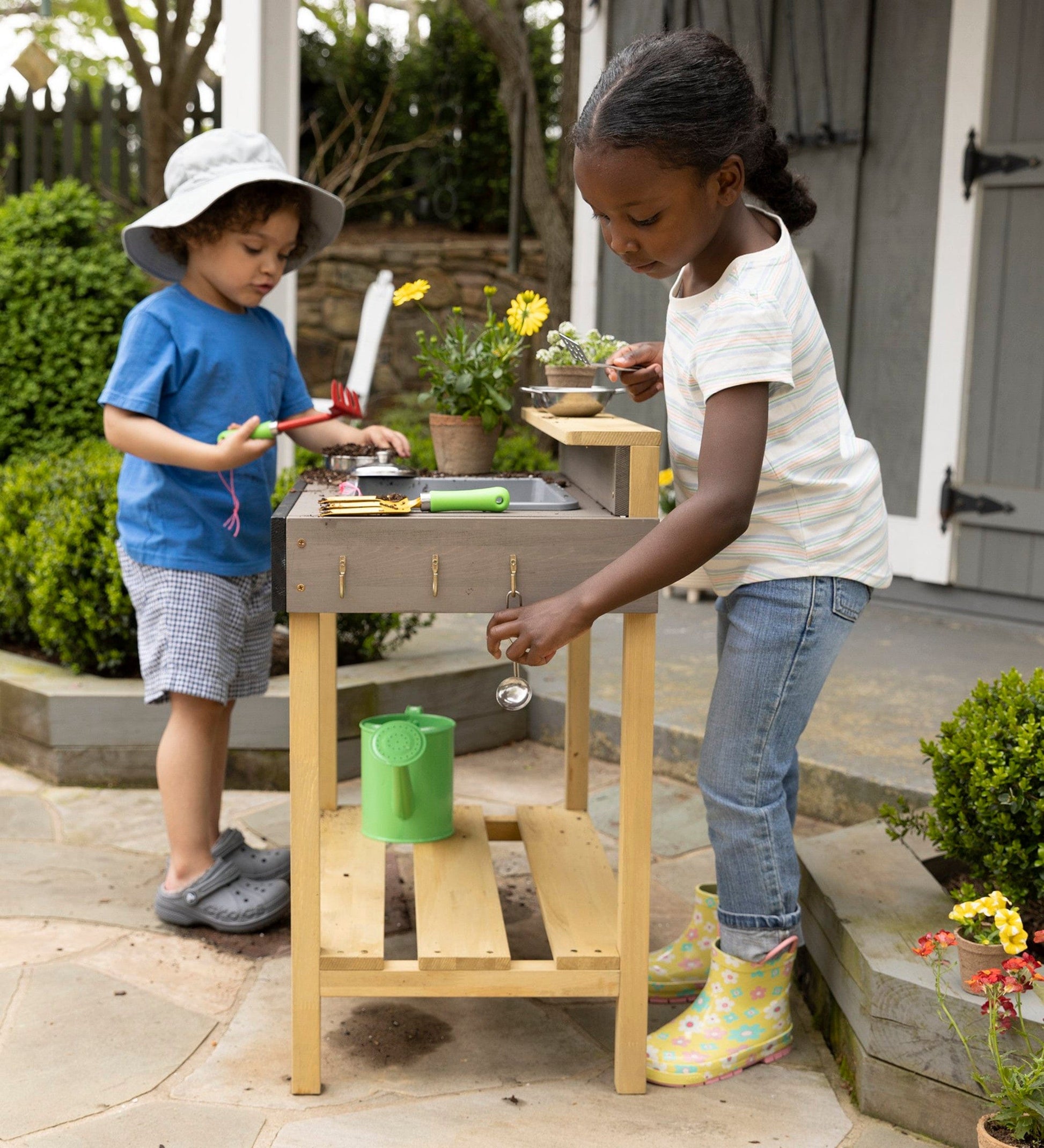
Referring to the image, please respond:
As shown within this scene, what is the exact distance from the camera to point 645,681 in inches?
82.8

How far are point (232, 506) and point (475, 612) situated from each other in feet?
2.98

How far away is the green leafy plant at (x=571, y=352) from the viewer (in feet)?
7.88

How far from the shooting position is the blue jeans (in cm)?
209

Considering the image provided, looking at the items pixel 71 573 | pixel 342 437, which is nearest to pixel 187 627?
pixel 342 437

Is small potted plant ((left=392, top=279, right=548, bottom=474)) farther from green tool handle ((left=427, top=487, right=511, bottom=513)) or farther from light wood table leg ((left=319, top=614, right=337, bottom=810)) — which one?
light wood table leg ((left=319, top=614, right=337, bottom=810))

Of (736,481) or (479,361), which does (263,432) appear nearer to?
(479,361)

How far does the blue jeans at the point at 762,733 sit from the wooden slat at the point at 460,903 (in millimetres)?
407

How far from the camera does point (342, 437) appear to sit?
2.82 meters

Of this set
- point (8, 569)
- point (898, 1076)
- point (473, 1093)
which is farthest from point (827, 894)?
point (8, 569)

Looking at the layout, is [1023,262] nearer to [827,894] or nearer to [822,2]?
[822,2]

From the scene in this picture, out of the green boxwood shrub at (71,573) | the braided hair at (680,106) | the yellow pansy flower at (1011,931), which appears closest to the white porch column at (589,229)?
the green boxwood shrub at (71,573)

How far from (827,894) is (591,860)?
49 cm

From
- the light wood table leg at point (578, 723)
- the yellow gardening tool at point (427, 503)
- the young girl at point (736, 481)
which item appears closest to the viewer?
the young girl at point (736, 481)

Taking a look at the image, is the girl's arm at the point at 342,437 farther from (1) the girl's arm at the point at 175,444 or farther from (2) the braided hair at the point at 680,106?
(2) the braided hair at the point at 680,106
